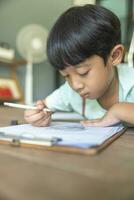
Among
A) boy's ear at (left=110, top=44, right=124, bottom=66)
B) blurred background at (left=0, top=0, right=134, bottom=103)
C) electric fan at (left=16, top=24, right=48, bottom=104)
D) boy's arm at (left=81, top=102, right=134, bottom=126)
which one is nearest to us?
boy's arm at (left=81, top=102, right=134, bottom=126)

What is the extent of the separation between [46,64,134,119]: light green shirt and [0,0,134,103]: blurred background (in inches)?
67.9

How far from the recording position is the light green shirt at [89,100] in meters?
0.89

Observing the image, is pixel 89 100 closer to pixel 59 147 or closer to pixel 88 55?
pixel 88 55

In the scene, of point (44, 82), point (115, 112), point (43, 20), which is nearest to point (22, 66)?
point (44, 82)

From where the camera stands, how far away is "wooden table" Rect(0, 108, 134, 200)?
0.22 m

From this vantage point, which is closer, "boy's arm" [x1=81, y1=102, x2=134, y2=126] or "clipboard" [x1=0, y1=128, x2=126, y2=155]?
"clipboard" [x1=0, y1=128, x2=126, y2=155]

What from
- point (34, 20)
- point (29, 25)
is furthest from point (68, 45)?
point (34, 20)

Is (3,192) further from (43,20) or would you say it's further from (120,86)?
(43,20)

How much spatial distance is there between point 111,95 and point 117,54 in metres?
0.15

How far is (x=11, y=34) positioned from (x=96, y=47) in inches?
101

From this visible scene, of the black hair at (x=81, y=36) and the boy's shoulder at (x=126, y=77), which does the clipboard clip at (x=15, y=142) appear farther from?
the boy's shoulder at (x=126, y=77)

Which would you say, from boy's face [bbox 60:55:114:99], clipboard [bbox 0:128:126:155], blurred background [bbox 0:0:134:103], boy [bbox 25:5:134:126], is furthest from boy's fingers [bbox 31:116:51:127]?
blurred background [bbox 0:0:134:103]

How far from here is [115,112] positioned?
2.34 ft

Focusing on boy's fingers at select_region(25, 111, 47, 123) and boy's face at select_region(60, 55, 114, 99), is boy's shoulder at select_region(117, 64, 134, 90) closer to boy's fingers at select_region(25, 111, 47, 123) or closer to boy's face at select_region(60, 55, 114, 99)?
boy's face at select_region(60, 55, 114, 99)
